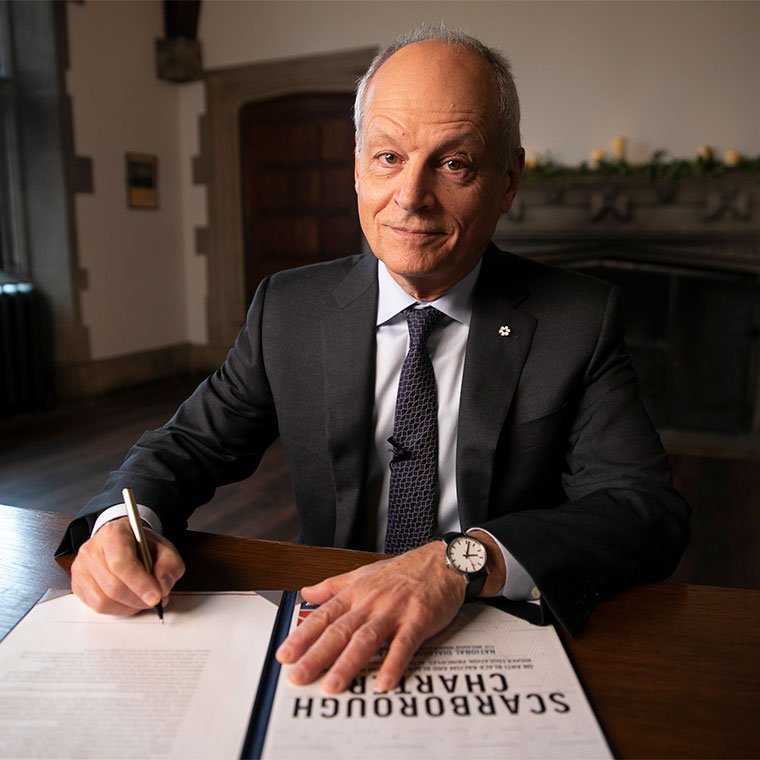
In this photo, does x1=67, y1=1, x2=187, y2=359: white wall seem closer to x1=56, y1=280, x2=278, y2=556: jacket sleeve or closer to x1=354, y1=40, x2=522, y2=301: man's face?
x1=56, y1=280, x2=278, y2=556: jacket sleeve

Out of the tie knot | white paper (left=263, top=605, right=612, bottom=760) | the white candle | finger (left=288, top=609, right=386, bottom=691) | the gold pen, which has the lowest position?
white paper (left=263, top=605, right=612, bottom=760)

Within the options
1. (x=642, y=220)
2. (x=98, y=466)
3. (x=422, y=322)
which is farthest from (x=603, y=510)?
(x=642, y=220)

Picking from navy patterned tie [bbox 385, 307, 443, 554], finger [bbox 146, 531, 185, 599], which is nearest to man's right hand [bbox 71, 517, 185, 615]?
finger [bbox 146, 531, 185, 599]

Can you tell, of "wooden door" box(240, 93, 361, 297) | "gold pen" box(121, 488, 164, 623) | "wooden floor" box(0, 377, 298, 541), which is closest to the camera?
"gold pen" box(121, 488, 164, 623)

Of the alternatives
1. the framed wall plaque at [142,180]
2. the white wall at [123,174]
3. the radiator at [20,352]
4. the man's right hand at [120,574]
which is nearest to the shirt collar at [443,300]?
the man's right hand at [120,574]

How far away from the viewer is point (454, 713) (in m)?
0.63

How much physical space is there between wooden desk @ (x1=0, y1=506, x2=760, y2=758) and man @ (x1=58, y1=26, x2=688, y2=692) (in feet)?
0.21

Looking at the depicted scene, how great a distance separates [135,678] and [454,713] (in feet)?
1.03

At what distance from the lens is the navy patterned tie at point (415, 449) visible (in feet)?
3.91

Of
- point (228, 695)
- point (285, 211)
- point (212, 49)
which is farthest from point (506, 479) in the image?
point (212, 49)

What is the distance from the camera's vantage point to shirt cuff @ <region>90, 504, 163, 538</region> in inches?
36.9

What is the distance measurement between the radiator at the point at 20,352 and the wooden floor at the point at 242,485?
0.41 ft

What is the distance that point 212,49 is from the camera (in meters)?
5.59

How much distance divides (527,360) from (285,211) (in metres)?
4.94
